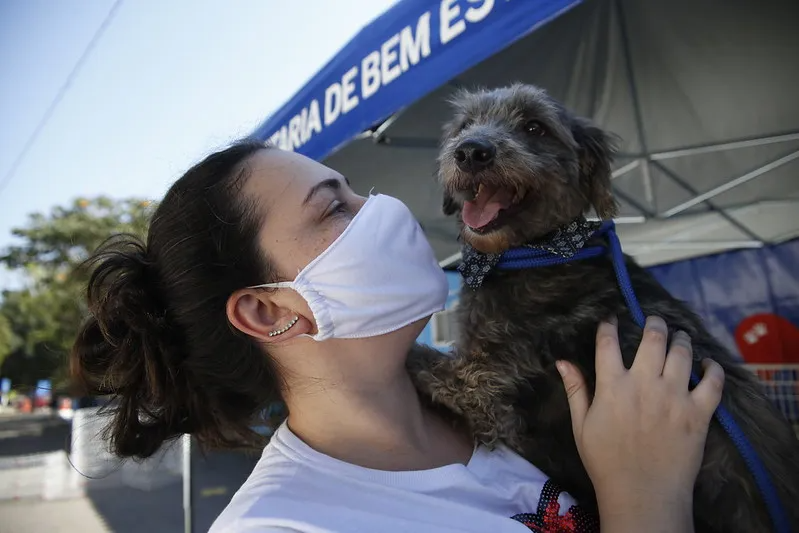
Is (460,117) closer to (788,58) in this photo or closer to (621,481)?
(621,481)

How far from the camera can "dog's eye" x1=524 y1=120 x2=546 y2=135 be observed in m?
2.38

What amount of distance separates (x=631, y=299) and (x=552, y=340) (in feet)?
0.99

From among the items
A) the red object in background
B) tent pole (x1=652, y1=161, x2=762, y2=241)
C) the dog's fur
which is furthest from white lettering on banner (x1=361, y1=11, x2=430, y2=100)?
the red object in background

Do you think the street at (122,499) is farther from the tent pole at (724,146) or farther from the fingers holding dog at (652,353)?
the tent pole at (724,146)

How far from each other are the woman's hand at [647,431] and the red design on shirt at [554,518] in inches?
5.4

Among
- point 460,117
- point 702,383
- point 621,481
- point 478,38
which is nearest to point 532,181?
point 478,38

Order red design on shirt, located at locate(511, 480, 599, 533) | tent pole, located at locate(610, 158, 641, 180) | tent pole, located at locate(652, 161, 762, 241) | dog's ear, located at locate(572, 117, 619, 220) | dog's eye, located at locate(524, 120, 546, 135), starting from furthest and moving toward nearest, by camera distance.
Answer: tent pole, located at locate(652, 161, 762, 241) < tent pole, located at locate(610, 158, 641, 180) < dog's eye, located at locate(524, 120, 546, 135) < dog's ear, located at locate(572, 117, 619, 220) < red design on shirt, located at locate(511, 480, 599, 533)

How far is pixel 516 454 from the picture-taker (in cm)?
182

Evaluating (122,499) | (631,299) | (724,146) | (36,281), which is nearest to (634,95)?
(724,146)

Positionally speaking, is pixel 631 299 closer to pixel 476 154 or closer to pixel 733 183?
pixel 476 154

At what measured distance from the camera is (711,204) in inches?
251

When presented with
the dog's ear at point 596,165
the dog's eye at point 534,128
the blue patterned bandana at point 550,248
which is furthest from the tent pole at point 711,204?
the blue patterned bandana at point 550,248

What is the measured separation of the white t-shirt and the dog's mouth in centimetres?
83

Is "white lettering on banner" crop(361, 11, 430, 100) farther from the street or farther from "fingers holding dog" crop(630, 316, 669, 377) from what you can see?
the street
